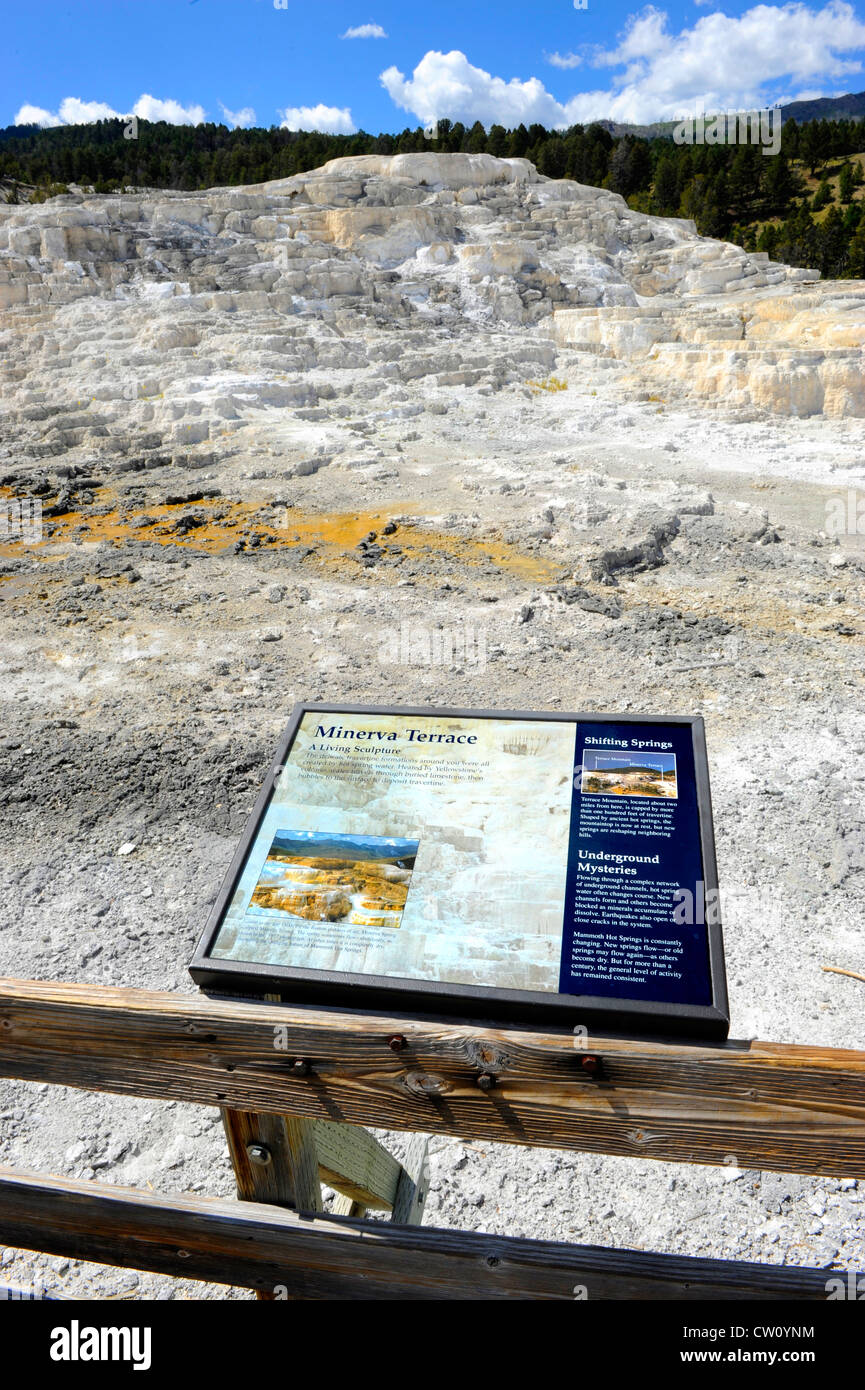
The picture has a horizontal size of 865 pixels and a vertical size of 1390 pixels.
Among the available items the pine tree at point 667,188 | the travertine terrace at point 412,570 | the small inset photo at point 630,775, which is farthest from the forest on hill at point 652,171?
the small inset photo at point 630,775

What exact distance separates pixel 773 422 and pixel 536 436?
201 inches

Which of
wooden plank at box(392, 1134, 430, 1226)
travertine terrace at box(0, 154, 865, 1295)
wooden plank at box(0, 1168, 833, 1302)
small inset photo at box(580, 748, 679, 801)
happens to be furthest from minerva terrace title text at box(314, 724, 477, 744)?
travertine terrace at box(0, 154, 865, 1295)

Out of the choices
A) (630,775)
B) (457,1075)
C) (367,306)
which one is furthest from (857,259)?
(457,1075)

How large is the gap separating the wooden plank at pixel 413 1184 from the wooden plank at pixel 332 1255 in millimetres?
1075

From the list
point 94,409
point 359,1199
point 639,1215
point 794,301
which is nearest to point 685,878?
point 359,1199

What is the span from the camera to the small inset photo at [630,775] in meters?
2.18

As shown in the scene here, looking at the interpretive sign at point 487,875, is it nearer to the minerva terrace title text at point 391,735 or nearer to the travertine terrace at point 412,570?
the minerva terrace title text at point 391,735

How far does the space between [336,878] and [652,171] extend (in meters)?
66.6

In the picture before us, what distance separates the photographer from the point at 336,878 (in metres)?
2.10

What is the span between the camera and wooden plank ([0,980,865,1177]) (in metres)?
1.57

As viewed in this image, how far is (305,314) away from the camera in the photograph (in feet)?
78.0

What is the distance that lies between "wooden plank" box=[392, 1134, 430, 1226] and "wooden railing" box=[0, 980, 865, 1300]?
0.99m

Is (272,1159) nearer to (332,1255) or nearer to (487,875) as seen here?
(332,1255)
